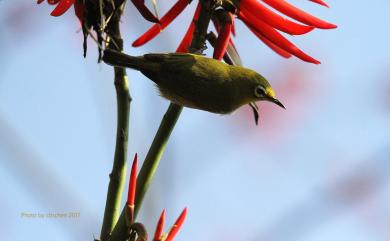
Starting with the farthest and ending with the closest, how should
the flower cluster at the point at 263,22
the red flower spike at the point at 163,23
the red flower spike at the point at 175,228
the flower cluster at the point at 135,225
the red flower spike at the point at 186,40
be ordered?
the red flower spike at the point at 186,40, the red flower spike at the point at 163,23, the flower cluster at the point at 263,22, the red flower spike at the point at 175,228, the flower cluster at the point at 135,225

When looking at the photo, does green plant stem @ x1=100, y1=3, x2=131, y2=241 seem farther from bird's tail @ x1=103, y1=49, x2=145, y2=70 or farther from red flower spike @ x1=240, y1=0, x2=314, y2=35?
red flower spike @ x1=240, y1=0, x2=314, y2=35

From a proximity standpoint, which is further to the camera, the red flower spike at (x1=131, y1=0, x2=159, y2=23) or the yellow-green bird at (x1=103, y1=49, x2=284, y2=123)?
the yellow-green bird at (x1=103, y1=49, x2=284, y2=123)

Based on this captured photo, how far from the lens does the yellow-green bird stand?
1.46 m

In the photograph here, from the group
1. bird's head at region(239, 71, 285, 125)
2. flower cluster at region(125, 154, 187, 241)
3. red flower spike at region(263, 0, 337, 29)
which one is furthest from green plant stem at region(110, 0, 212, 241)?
bird's head at region(239, 71, 285, 125)

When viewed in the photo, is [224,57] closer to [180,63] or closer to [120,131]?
[180,63]

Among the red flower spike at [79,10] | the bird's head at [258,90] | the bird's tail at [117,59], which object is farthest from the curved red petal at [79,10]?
the bird's head at [258,90]

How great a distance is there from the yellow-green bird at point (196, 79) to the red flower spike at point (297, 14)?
0.79 ft

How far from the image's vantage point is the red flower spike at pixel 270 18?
1386mm

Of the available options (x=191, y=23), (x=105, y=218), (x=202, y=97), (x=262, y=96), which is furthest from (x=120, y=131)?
(x=262, y=96)

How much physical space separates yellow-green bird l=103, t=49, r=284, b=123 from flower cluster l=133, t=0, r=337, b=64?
94 mm

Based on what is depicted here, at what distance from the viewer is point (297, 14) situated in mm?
1385

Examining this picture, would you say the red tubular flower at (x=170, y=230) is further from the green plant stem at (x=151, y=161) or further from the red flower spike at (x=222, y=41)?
the red flower spike at (x=222, y=41)

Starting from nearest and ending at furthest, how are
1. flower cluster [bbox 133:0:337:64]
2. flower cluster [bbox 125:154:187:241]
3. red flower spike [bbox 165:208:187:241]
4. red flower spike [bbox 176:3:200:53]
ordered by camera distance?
flower cluster [bbox 125:154:187:241] → red flower spike [bbox 165:208:187:241] → flower cluster [bbox 133:0:337:64] → red flower spike [bbox 176:3:200:53]

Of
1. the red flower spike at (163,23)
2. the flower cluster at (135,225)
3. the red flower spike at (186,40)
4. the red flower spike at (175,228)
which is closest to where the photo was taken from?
the flower cluster at (135,225)
